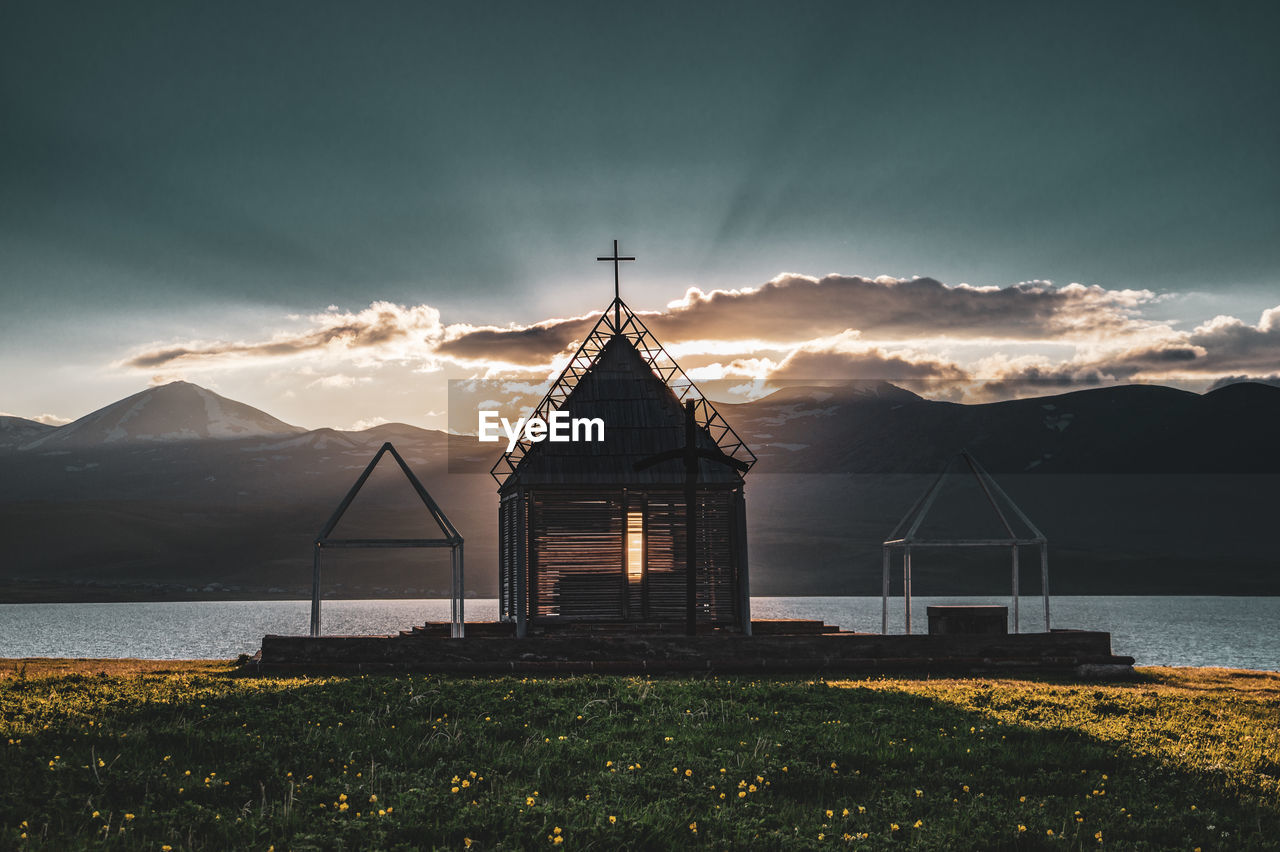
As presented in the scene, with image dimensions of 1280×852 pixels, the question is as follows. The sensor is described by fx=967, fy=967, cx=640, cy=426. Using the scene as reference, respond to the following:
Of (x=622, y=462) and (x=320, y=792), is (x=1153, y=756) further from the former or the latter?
(x=622, y=462)

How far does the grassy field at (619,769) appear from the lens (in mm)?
10023

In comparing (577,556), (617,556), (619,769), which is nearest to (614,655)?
(617,556)

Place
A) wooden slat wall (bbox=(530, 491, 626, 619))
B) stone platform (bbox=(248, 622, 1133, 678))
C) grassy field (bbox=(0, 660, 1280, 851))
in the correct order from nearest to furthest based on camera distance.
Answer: grassy field (bbox=(0, 660, 1280, 851))
stone platform (bbox=(248, 622, 1133, 678))
wooden slat wall (bbox=(530, 491, 626, 619))

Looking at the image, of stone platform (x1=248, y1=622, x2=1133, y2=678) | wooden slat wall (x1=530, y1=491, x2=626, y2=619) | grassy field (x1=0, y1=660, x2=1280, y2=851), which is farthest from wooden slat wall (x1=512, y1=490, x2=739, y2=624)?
grassy field (x1=0, y1=660, x2=1280, y2=851)

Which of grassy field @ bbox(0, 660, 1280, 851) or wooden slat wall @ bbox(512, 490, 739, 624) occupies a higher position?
wooden slat wall @ bbox(512, 490, 739, 624)

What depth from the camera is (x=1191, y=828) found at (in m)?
10.7

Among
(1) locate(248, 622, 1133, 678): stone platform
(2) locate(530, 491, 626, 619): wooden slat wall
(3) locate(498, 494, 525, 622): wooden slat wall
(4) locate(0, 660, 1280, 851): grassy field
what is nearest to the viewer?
(4) locate(0, 660, 1280, 851): grassy field

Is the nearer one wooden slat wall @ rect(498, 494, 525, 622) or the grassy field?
the grassy field

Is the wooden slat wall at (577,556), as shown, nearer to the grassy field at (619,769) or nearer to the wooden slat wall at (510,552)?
the wooden slat wall at (510,552)

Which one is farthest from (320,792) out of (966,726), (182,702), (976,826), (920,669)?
(920,669)

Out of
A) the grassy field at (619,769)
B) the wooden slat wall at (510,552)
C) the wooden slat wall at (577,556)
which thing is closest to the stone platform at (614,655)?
the grassy field at (619,769)

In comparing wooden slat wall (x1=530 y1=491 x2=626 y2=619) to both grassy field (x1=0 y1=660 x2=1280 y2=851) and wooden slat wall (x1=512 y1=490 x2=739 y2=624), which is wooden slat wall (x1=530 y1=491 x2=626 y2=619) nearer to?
wooden slat wall (x1=512 y1=490 x2=739 y2=624)

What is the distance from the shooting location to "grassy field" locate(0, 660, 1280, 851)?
10.0 metres

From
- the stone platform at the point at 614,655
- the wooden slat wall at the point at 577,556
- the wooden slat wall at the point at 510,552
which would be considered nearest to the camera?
the stone platform at the point at 614,655
